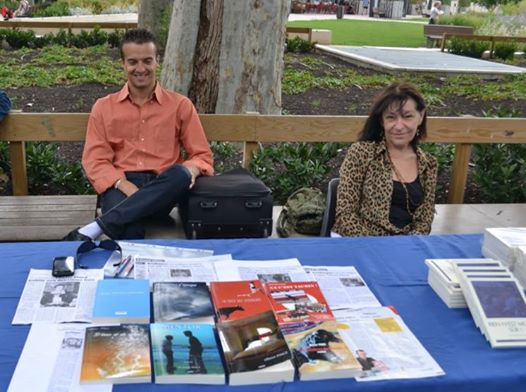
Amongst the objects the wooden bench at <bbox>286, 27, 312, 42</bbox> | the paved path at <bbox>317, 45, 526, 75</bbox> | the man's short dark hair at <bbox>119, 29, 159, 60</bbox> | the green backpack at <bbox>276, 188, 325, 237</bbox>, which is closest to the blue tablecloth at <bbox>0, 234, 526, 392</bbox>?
the green backpack at <bbox>276, 188, 325, 237</bbox>

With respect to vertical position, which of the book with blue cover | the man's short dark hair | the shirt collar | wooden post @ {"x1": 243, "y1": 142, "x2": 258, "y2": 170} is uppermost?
the man's short dark hair

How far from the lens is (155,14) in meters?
13.6

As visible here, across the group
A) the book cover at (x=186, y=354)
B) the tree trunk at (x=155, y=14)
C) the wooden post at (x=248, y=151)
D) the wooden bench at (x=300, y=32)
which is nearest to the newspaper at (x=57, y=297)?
the book cover at (x=186, y=354)

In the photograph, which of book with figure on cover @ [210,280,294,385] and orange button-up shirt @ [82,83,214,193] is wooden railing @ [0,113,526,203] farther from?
book with figure on cover @ [210,280,294,385]

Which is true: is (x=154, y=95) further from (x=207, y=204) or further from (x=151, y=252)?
(x=151, y=252)

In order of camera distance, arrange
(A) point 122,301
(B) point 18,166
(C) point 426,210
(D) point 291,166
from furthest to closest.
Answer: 1. (D) point 291,166
2. (B) point 18,166
3. (C) point 426,210
4. (A) point 122,301

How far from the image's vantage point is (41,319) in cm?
197

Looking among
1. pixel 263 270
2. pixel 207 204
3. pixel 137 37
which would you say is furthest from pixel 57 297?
pixel 137 37

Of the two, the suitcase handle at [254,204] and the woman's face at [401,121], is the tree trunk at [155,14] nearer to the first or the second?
the suitcase handle at [254,204]

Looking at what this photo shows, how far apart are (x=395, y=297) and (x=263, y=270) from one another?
51 cm

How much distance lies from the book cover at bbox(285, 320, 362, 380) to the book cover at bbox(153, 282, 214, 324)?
0.30 meters

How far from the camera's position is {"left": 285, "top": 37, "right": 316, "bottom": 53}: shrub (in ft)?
60.1

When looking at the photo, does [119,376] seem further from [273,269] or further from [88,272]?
[273,269]

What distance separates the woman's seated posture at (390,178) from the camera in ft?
11.4
